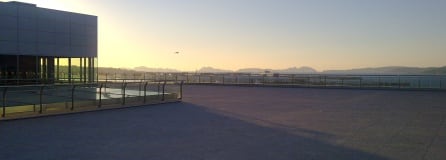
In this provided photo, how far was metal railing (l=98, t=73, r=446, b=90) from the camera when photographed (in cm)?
3039

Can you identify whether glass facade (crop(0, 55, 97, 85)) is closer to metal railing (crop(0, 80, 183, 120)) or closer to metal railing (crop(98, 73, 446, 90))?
metal railing (crop(98, 73, 446, 90))

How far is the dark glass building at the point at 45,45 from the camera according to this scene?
2491 centimetres

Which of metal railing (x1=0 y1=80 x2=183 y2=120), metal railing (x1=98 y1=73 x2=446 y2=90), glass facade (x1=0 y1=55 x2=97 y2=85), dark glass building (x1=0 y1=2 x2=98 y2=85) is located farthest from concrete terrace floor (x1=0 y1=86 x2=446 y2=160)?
metal railing (x1=98 y1=73 x2=446 y2=90)

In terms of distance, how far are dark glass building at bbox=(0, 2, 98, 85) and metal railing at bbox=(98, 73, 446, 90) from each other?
252cm

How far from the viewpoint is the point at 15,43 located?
25062 millimetres

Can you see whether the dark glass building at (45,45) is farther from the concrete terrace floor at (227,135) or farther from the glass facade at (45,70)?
the concrete terrace floor at (227,135)

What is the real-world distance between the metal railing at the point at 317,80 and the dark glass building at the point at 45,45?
2.52 meters

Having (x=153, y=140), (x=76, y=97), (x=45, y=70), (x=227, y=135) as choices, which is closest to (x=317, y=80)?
(x=45, y=70)

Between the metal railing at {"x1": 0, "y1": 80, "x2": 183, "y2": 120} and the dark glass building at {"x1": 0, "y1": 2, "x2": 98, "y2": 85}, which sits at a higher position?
the dark glass building at {"x1": 0, "y1": 2, "x2": 98, "y2": 85}

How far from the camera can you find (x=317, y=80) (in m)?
33.9

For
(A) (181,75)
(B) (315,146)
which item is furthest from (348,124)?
(A) (181,75)

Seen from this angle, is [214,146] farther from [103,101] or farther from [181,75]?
[181,75]

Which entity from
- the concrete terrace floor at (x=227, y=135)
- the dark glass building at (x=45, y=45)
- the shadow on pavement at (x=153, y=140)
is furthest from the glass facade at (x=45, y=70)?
the shadow on pavement at (x=153, y=140)

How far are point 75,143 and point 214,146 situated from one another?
2.74 meters
